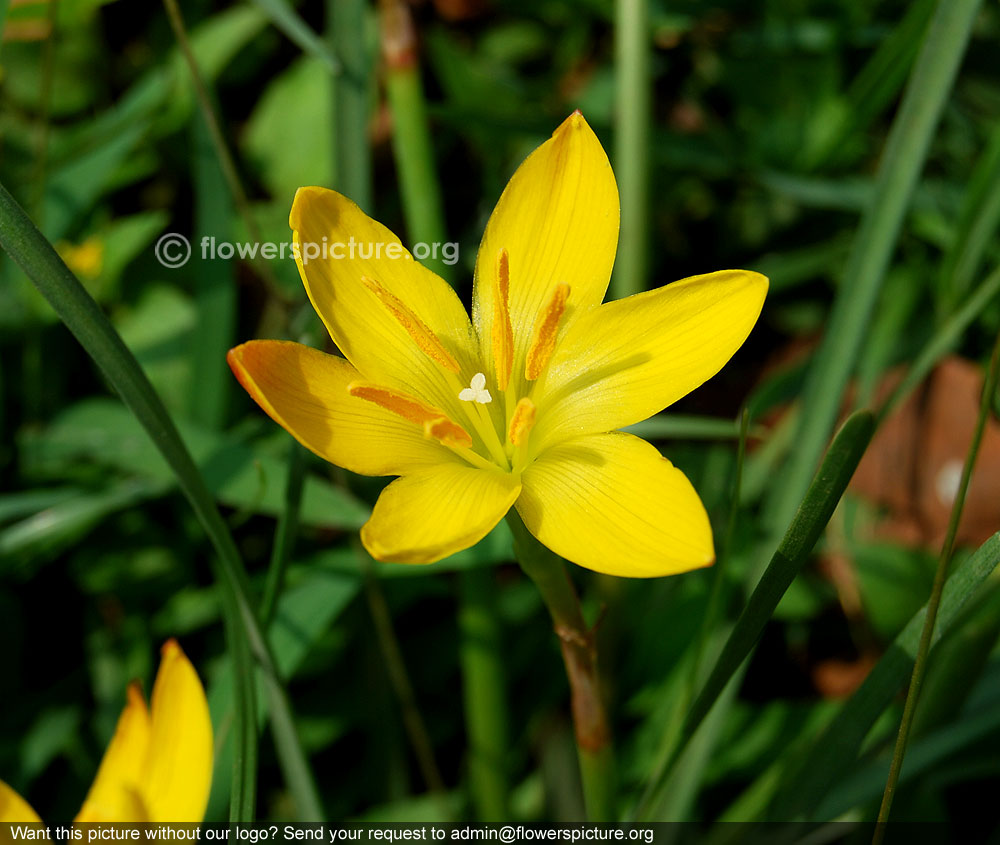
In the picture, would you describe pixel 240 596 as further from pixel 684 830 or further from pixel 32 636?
pixel 32 636

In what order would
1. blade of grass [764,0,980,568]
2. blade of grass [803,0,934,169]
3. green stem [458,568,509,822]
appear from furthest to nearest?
blade of grass [803,0,934,169] < green stem [458,568,509,822] < blade of grass [764,0,980,568]

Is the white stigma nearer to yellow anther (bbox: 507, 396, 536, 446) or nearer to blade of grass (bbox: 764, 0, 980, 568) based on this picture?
yellow anther (bbox: 507, 396, 536, 446)

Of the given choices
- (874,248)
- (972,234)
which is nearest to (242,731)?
(874,248)

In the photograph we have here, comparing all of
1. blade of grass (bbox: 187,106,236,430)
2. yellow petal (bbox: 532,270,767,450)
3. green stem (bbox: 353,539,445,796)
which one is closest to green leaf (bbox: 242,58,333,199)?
blade of grass (bbox: 187,106,236,430)

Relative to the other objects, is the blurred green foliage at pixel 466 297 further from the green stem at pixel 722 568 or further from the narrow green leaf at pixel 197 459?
the green stem at pixel 722 568

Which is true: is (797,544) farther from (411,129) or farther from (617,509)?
(411,129)

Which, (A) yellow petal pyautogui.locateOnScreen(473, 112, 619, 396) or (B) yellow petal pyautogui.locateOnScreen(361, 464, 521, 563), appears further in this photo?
(A) yellow petal pyautogui.locateOnScreen(473, 112, 619, 396)

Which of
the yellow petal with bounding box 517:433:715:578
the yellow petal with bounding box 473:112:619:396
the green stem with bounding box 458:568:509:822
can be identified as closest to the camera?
the yellow petal with bounding box 517:433:715:578
